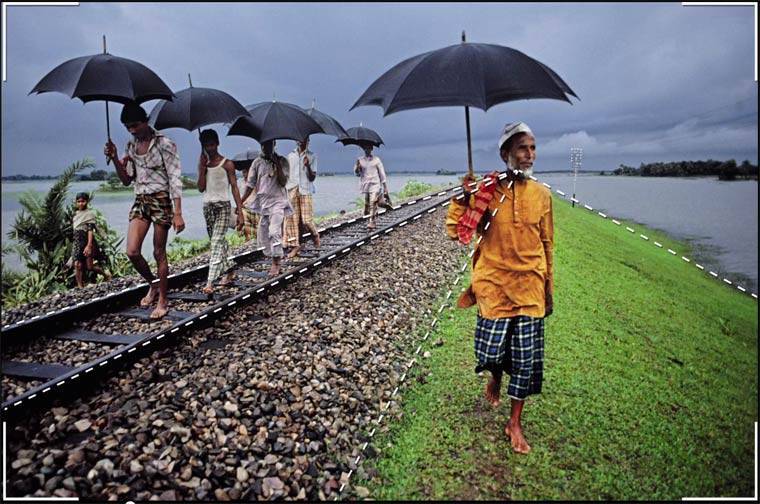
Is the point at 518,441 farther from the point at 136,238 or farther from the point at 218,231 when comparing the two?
the point at 218,231

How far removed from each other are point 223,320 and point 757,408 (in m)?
7.06

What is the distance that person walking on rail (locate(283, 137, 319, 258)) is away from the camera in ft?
30.6

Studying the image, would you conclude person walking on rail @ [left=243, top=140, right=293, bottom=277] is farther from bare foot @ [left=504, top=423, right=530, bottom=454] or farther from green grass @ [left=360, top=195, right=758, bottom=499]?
bare foot @ [left=504, top=423, right=530, bottom=454]

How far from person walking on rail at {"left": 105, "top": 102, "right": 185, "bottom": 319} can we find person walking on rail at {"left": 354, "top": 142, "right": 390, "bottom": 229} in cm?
712

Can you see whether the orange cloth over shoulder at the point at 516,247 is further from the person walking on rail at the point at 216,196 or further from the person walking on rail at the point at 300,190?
the person walking on rail at the point at 300,190

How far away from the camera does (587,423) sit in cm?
424

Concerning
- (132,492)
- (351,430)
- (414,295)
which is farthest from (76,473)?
(414,295)

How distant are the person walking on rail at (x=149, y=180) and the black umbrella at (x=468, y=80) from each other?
2.82m

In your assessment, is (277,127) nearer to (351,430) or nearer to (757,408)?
(351,430)

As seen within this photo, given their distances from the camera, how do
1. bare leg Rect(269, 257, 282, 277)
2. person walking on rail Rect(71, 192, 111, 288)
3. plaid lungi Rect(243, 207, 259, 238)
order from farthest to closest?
1. plaid lungi Rect(243, 207, 259, 238)
2. person walking on rail Rect(71, 192, 111, 288)
3. bare leg Rect(269, 257, 282, 277)

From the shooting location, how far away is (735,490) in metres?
3.92

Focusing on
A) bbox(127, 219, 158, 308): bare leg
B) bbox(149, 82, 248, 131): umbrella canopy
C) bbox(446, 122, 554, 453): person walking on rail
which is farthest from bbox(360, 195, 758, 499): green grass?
bbox(149, 82, 248, 131): umbrella canopy

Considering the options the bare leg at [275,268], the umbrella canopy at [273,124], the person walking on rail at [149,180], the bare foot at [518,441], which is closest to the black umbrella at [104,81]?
the person walking on rail at [149,180]

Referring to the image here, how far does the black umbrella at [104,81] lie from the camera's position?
192 inches
